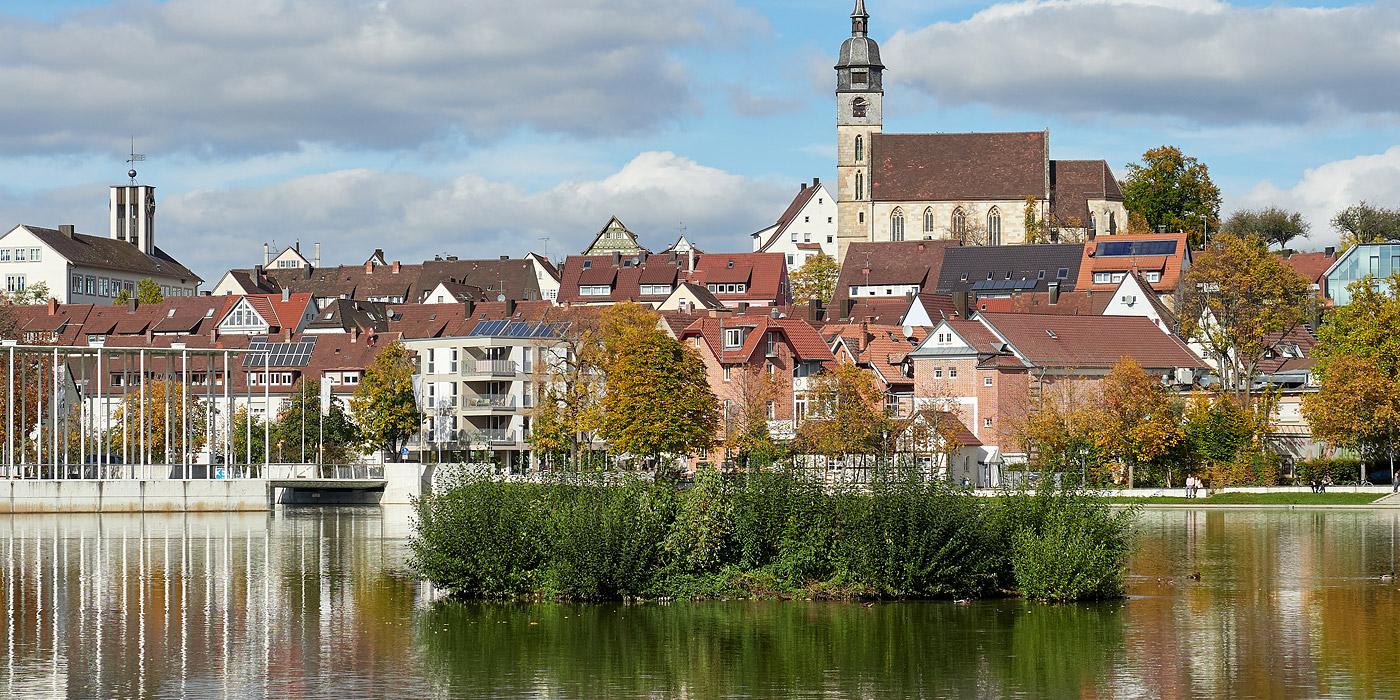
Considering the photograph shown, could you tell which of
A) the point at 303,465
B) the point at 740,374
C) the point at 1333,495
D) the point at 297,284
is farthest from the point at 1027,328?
the point at 297,284

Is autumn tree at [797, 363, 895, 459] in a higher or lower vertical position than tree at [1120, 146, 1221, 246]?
lower

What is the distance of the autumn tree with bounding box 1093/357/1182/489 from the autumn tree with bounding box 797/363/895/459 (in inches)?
431

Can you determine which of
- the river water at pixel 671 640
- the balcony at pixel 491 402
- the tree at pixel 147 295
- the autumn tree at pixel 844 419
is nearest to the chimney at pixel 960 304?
the autumn tree at pixel 844 419

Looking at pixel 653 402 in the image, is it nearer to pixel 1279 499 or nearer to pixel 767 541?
pixel 1279 499

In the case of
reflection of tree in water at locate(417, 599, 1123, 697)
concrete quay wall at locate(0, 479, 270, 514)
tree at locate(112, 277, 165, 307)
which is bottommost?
reflection of tree in water at locate(417, 599, 1123, 697)

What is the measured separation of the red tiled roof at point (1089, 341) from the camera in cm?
10288

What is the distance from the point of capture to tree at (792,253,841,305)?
16600 cm

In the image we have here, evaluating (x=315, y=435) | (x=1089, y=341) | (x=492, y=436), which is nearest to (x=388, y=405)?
(x=315, y=435)

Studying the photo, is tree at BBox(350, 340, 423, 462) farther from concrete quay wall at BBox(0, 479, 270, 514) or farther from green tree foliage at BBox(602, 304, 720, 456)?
concrete quay wall at BBox(0, 479, 270, 514)

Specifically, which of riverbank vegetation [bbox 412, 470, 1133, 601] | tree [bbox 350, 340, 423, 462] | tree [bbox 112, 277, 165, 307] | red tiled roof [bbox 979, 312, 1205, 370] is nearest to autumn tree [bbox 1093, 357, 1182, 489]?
red tiled roof [bbox 979, 312, 1205, 370]

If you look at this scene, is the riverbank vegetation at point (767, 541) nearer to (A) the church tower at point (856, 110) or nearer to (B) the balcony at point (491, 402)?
(B) the balcony at point (491, 402)

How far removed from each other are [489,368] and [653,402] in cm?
2566

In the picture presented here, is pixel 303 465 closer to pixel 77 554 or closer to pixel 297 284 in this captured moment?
pixel 77 554

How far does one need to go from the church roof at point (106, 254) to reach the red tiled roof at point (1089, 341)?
347 ft
